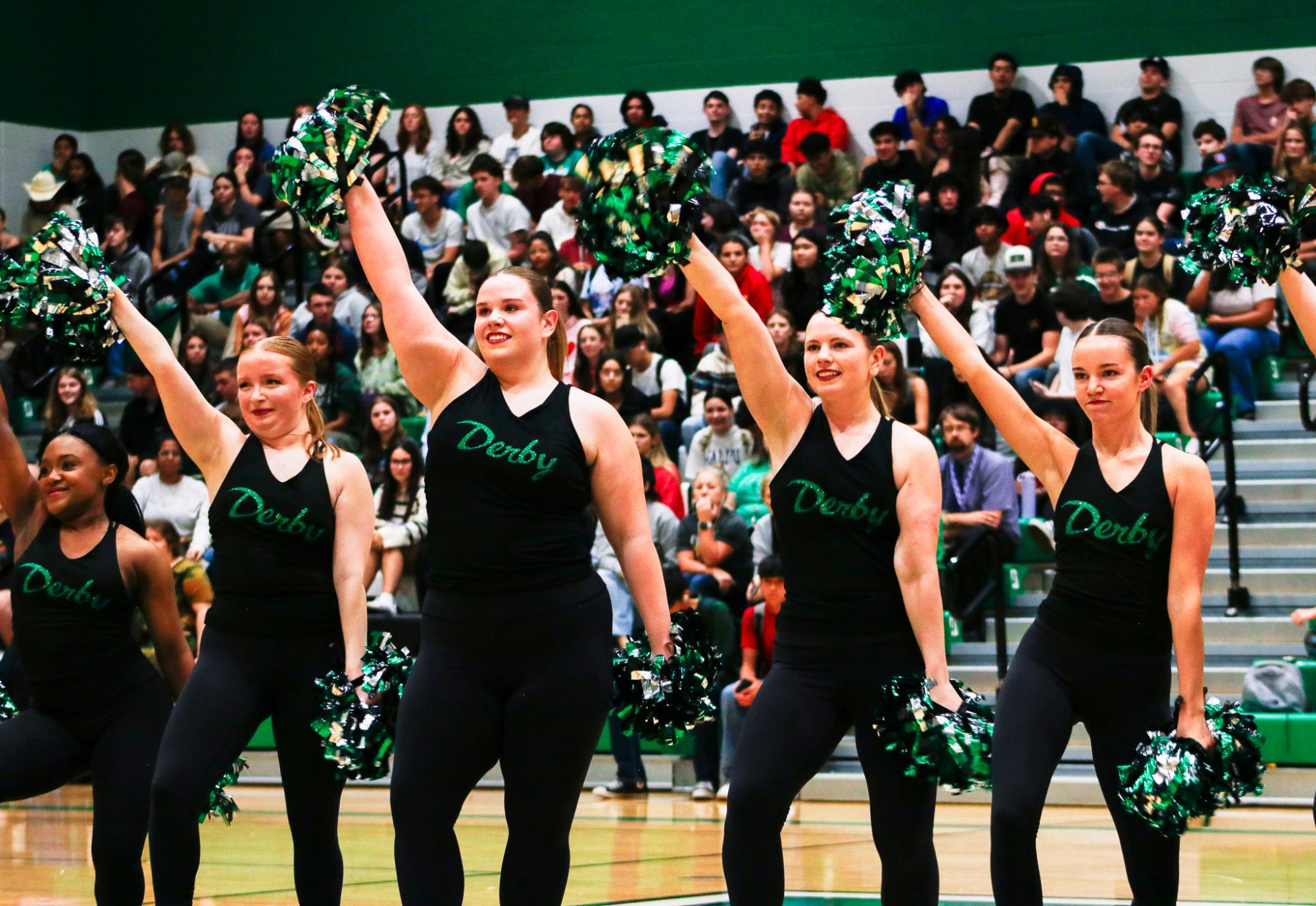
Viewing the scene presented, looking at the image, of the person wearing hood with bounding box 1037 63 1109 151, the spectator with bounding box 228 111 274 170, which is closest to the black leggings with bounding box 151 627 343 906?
the person wearing hood with bounding box 1037 63 1109 151

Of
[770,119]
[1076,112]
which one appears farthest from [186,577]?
[1076,112]

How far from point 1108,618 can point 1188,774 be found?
42 centimetres

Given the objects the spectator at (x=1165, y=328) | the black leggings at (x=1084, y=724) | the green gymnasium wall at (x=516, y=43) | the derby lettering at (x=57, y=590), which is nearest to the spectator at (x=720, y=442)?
the spectator at (x=1165, y=328)

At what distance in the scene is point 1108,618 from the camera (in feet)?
13.4

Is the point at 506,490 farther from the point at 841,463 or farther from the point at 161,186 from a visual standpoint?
the point at 161,186

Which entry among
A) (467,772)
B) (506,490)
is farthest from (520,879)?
(506,490)

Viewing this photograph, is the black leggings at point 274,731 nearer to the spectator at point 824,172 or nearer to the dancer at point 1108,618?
the dancer at point 1108,618

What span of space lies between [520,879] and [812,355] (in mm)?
1445

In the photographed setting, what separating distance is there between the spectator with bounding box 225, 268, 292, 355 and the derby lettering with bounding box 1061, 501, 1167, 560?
8918 mm

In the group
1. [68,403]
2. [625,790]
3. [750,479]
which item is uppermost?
[68,403]

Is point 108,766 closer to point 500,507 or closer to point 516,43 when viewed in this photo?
point 500,507

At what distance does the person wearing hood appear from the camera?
1244cm

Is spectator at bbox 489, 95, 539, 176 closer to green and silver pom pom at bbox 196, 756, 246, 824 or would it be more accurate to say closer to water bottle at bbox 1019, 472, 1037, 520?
water bottle at bbox 1019, 472, 1037, 520

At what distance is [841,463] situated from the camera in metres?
4.07
